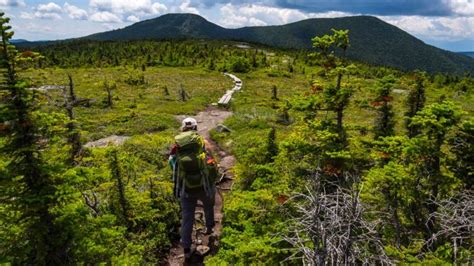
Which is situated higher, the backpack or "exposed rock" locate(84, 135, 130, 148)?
the backpack

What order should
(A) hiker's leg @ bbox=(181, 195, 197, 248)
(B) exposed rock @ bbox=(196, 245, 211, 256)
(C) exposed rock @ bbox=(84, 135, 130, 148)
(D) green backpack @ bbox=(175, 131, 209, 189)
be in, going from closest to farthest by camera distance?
(D) green backpack @ bbox=(175, 131, 209, 189) → (A) hiker's leg @ bbox=(181, 195, 197, 248) → (B) exposed rock @ bbox=(196, 245, 211, 256) → (C) exposed rock @ bbox=(84, 135, 130, 148)

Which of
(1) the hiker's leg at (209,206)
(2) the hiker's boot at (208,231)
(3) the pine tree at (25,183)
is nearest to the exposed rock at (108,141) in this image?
(2) the hiker's boot at (208,231)

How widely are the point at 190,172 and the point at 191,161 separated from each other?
0.29m

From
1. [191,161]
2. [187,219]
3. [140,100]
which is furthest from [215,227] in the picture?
[140,100]

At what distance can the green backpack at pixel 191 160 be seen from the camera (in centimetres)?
794

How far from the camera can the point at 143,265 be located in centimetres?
787

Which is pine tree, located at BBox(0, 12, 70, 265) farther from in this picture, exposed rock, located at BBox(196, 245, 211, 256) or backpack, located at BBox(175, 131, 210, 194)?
exposed rock, located at BBox(196, 245, 211, 256)

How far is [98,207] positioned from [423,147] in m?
7.58

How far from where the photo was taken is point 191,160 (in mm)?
8016

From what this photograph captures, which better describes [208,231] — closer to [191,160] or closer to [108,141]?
[191,160]

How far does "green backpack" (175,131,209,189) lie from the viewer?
26.1 feet

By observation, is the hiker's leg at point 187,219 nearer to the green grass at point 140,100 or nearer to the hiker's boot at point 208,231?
the hiker's boot at point 208,231

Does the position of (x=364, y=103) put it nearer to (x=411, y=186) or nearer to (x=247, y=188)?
(x=411, y=186)

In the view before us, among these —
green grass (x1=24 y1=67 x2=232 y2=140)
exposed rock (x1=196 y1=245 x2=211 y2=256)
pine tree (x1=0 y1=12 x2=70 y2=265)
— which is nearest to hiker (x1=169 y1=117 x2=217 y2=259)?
exposed rock (x1=196 y1=245 x2=211 y2=256)
